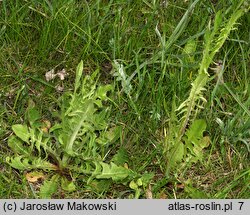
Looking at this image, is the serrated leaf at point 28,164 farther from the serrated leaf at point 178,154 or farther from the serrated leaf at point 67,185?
the serrated leaf at point 178,154

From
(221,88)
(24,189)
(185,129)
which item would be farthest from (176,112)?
(24,189)

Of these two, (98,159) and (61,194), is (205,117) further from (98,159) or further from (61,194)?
(61,194)

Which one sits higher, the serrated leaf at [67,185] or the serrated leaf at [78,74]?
the serrated leaf at [78,74]

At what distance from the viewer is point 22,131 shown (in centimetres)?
247

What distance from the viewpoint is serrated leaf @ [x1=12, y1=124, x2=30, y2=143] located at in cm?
246

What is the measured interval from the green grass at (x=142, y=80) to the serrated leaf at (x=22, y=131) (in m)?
0.07

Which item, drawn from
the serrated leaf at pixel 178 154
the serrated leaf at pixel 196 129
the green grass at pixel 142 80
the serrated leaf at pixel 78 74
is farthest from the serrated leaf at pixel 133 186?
the serrated leaf at pixel 78 74

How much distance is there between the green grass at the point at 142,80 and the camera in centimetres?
245

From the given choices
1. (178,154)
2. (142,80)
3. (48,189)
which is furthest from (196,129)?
(48,189)

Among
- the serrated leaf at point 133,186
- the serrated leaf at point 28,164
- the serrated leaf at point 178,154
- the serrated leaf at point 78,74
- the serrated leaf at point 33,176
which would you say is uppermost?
the serrated leaf at point 78,74

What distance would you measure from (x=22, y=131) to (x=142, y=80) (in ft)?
1.87

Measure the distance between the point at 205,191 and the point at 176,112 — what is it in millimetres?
361

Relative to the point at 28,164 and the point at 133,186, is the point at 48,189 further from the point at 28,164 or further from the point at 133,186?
the point at 133,186

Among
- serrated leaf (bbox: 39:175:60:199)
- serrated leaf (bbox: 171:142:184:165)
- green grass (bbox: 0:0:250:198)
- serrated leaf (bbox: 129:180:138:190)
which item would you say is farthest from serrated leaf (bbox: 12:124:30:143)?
serrated leaf (bbox: 171:142:184:165)
